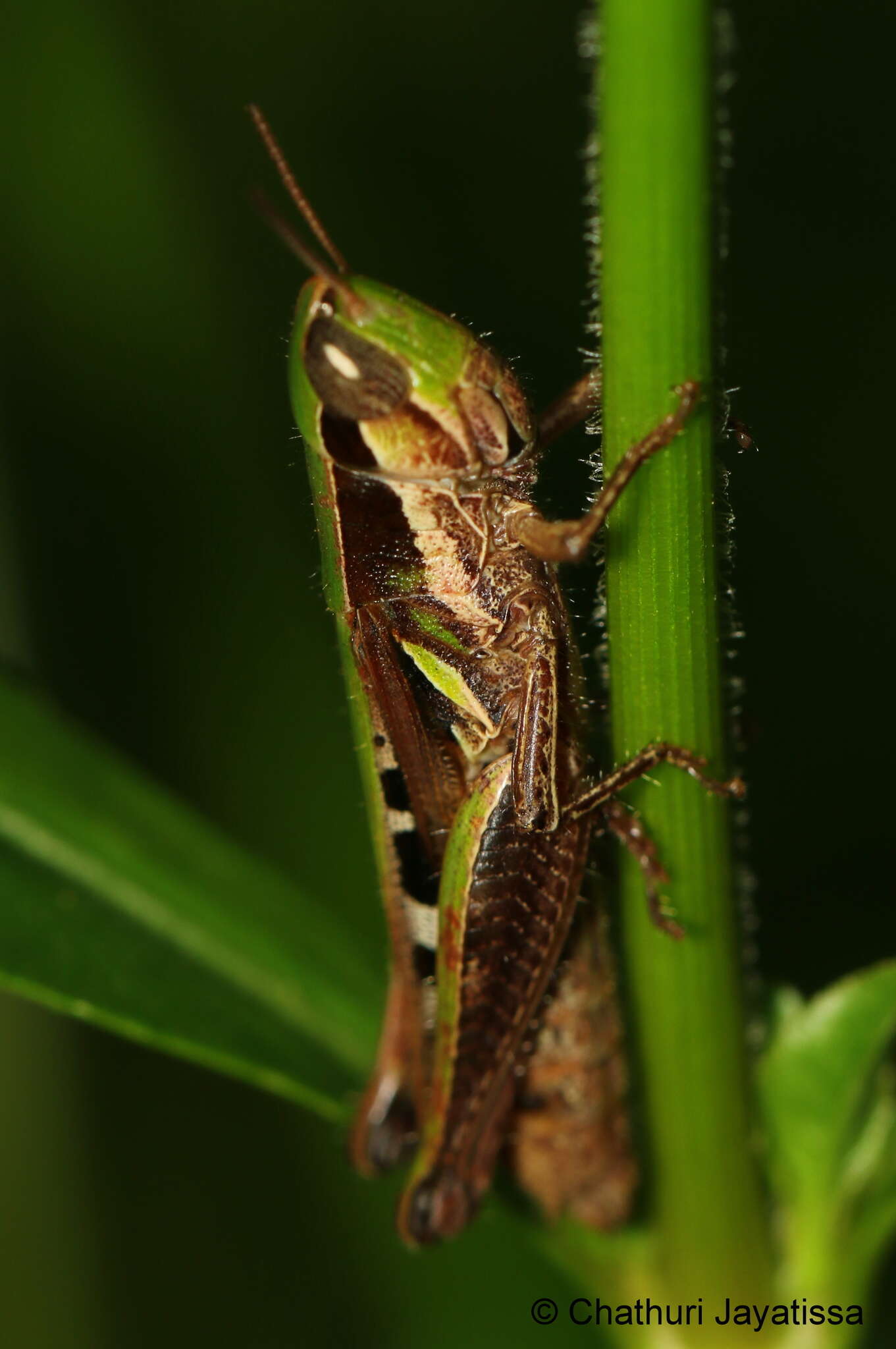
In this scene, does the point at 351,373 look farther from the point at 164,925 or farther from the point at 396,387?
the point at 164,925

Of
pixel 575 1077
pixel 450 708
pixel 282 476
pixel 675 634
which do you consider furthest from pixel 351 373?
pixel 282 476

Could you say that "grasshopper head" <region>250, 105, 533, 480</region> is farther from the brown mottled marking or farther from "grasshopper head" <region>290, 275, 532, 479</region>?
the brown mottled marking

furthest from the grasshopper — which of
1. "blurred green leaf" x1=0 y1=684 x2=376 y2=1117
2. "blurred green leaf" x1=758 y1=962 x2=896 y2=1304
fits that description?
"blurred green leaf" x1=758 y1=962 x2=896 y2=1304

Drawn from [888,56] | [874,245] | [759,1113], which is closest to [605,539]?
[759,1113]

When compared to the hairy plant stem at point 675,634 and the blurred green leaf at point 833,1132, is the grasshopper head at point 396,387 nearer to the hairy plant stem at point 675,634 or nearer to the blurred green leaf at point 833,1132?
the hairy plant stem at point 675,634

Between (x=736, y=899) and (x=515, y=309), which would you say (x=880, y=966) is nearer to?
(x=736, y=899)

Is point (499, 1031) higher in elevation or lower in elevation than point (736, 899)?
lower

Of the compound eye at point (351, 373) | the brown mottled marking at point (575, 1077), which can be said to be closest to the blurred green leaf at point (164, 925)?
the brown mottled marking at point (575, 1077)
